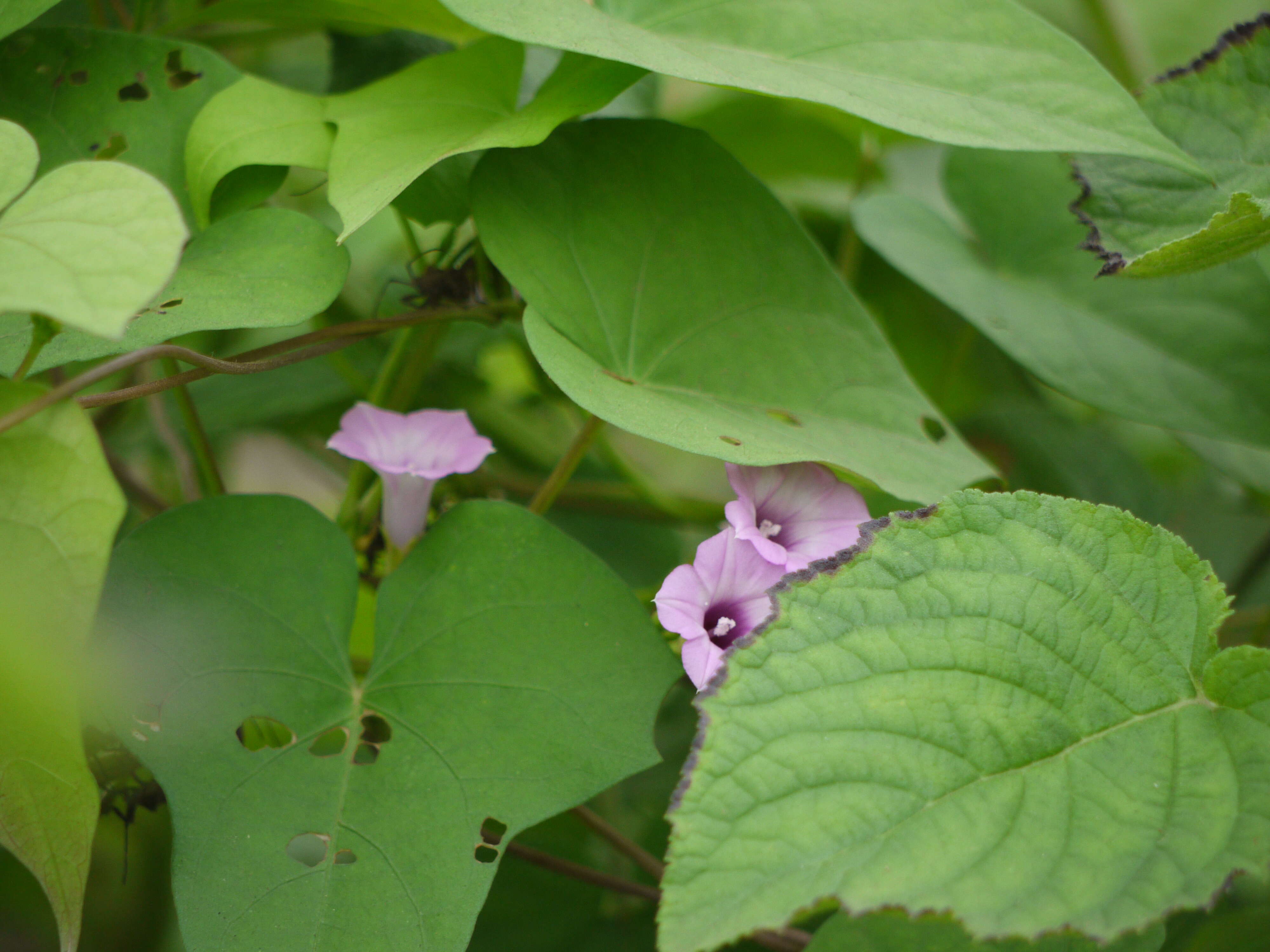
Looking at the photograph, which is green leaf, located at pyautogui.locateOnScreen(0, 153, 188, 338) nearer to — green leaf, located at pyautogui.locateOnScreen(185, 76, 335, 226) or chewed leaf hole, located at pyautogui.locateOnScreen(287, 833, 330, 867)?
green leaf, located at pyautogui.locateOnScreen(185, 76, 335, 226)

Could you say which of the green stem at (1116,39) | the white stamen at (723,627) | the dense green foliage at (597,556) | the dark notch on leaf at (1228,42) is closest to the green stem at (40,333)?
the dense green foliage at (597,556)

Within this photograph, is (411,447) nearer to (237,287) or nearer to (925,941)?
(237,287)

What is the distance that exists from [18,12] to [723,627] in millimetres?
521

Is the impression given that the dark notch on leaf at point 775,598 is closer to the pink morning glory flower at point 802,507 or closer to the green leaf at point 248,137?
the pink morning glory flower at point 802,507

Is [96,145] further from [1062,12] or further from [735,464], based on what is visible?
[1062,12]

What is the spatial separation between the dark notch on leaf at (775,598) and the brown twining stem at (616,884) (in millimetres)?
182

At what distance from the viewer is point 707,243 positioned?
0.61m

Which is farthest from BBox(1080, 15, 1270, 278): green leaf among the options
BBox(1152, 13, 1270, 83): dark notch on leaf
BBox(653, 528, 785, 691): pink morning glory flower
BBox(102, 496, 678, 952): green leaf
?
BBox(102, 496, 678, 952): green leaf

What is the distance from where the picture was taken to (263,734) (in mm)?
514

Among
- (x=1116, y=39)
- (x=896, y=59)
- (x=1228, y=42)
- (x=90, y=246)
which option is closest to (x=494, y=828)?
(x=90, y=246)

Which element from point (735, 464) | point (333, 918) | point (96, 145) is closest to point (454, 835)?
point (333, 918)

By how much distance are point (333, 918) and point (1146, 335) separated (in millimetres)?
744

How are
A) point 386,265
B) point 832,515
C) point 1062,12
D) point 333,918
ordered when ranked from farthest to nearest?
point 1062,12 → point 386,265 → point 832,515 → point 333,918

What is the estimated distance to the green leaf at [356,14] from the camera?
0.61 meters
